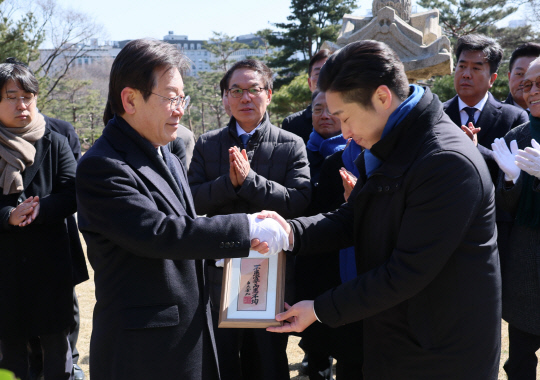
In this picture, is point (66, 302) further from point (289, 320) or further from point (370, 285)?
point (370, 285)

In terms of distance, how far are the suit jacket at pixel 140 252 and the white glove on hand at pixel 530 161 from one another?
1.59m

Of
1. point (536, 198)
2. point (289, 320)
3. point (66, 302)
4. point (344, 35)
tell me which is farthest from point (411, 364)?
point (344, 35)

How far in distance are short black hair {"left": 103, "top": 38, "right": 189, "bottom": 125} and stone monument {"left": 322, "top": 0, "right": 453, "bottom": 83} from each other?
36.4 feet

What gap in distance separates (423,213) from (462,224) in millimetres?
135

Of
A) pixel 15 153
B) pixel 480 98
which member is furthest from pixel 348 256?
pixel 15 153

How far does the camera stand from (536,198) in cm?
292

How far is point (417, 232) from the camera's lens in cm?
180

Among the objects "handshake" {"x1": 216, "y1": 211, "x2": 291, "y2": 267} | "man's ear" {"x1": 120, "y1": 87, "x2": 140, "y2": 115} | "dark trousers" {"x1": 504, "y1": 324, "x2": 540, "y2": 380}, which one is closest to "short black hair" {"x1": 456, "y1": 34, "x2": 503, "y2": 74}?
"dark trousers" {"x1": 504, "y1": 324, "x2": 540, "y2": 380}

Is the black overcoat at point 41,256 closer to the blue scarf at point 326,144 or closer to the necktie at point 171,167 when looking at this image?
the necktie at point 171,167

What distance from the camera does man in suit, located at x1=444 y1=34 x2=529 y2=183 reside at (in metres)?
3.76

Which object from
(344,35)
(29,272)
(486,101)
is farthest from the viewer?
(344,35)

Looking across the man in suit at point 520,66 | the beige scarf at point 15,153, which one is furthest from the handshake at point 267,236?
the man in suit at point 520,66

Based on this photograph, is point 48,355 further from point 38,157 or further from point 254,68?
point 254,68

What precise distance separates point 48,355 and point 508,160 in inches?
128
